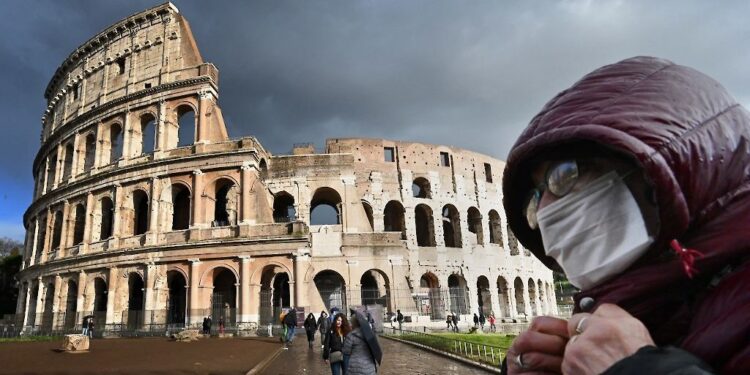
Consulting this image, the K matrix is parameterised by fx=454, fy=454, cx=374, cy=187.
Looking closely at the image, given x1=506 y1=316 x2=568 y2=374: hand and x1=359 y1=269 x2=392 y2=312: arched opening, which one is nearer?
x1=506 y1=316 x2=568 y2=374: hand

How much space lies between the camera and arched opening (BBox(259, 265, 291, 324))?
20442mm

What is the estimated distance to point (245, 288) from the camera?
800 inches

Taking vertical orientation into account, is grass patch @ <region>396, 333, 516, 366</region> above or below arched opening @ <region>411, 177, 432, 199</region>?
below

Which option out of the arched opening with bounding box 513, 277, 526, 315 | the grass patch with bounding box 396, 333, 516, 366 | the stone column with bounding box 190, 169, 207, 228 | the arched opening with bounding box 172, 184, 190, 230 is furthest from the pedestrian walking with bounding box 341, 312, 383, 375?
the arched opening with bounding box 513, 277, 526, 315

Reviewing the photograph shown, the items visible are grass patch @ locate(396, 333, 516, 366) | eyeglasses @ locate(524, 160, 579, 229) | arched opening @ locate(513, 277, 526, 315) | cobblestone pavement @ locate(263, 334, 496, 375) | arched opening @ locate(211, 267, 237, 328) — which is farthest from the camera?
arched opening @ locate(513, 277, 526, 315)

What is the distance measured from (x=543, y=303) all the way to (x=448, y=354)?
2380 centimetres

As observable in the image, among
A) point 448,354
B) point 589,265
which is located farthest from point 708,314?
point 448,354

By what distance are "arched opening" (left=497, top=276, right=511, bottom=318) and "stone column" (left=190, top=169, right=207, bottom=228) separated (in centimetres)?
1786

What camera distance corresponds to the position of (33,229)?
3003cm

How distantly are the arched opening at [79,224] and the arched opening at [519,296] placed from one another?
2659 centimetres

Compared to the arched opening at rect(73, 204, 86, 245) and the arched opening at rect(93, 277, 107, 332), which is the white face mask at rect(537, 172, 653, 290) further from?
the arched opening at rect(73, 204, 86, 245)

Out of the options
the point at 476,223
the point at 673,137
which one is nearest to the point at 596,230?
the point at 673,137

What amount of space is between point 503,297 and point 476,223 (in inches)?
196

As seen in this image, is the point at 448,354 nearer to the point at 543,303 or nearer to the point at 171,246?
the point at 171,246
